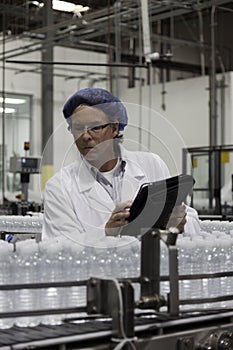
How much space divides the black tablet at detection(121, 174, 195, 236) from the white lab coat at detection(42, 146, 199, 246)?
0.96 feet

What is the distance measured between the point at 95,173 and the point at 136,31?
5954mm

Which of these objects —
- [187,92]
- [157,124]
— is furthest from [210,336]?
[187,92]

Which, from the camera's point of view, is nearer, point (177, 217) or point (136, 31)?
point (177, 217)

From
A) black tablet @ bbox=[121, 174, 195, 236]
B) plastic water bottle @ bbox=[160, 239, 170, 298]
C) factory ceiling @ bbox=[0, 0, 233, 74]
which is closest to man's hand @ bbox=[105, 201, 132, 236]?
black tablet @ bbox=[121, 174, 195, 236]

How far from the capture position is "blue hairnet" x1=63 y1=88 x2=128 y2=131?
1.65 meters

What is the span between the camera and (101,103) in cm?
165

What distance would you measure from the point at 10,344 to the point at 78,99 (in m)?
0.88

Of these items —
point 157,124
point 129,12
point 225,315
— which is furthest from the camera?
point 129,12


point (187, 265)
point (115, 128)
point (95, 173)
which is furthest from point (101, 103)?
point (187, 265)

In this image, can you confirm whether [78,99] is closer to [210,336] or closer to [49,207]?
[49,207]

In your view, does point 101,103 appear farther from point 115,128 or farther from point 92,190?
point 92,190

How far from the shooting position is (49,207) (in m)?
1.68

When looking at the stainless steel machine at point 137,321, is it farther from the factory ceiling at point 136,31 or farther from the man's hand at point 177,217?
the factory ceiling at point 136,31

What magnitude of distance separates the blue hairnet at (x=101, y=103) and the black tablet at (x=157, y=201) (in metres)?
0.42
